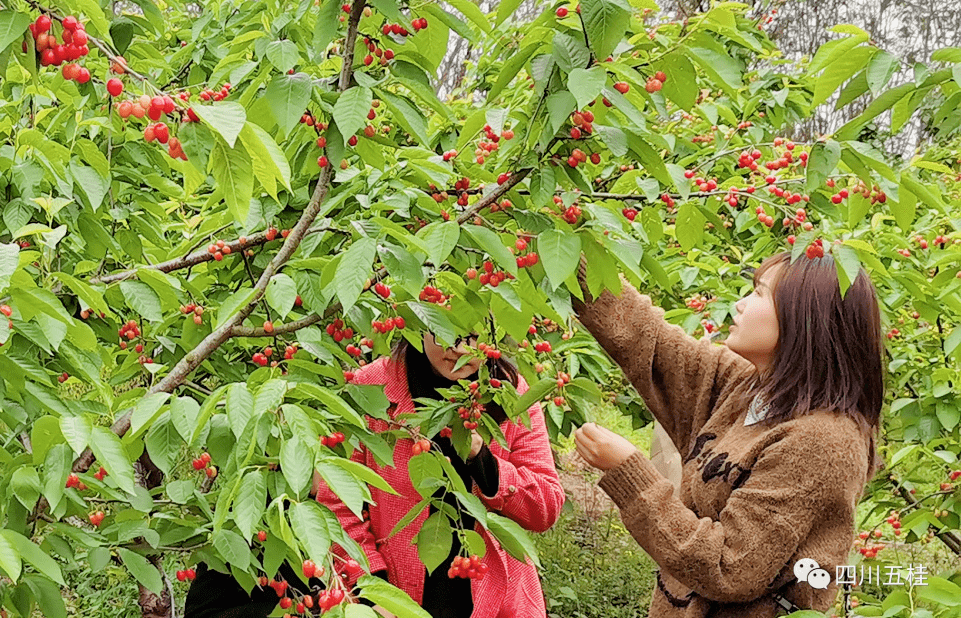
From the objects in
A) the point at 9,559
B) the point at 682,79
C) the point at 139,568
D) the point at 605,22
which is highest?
the point at 605,22

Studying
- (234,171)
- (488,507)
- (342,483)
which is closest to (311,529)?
(342,483)

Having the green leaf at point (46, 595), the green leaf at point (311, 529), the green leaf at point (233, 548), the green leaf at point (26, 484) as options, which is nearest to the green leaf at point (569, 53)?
the green leaf at point (311, 529)

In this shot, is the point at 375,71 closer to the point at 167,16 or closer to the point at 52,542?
the point at 52,542

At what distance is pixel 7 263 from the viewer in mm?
1277

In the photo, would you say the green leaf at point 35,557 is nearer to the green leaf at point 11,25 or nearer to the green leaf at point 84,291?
the green leaf at point 84,291

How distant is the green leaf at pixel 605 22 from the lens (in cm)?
140

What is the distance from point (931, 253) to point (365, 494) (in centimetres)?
253

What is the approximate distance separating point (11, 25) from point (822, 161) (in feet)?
4.08

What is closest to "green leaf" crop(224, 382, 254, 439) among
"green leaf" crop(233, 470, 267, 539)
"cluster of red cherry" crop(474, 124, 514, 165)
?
"green leaf" crop(233, 470, 267, 539)

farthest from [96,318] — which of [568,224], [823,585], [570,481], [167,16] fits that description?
[570,481]

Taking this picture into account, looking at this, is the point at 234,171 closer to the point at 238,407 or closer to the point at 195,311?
the point at 238,407

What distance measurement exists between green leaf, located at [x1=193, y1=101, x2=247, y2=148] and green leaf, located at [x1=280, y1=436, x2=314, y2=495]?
430 millimetres

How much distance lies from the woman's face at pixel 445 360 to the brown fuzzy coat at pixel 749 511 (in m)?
0.45

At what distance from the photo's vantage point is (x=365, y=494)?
1312 millimetres
